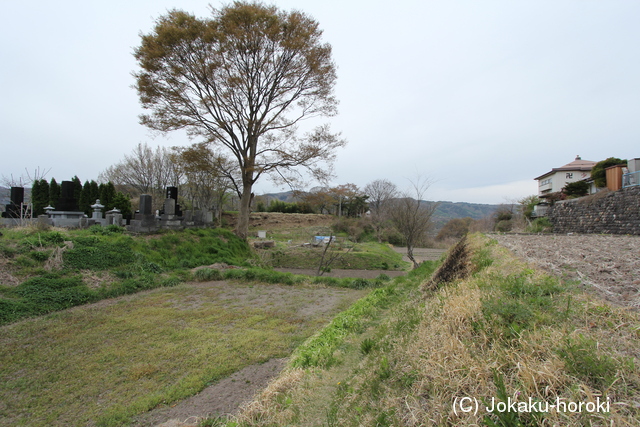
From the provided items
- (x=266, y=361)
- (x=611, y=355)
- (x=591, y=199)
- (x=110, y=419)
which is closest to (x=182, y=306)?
(x=266, y=361)

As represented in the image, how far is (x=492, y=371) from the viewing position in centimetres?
173

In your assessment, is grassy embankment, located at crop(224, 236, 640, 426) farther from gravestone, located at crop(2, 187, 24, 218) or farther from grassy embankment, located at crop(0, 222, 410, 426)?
gravestone, located at crop(2, 187, 24, 218)

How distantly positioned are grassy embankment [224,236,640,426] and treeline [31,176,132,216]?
17803 mm

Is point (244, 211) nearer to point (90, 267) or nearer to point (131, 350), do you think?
point (90, 267)

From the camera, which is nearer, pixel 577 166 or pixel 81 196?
pixel 81 196

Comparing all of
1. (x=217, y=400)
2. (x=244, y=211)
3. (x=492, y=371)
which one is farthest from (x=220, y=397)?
(x=244, y=211)

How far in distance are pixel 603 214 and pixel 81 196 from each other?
24489 millimetres

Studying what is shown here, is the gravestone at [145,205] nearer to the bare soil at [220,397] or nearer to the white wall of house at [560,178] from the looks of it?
the bare soil at [220,397]

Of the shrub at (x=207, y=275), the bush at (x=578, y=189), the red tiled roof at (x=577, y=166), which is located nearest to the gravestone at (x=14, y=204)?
the shrub at (x=207, y=275)

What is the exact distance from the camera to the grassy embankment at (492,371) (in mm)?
1428

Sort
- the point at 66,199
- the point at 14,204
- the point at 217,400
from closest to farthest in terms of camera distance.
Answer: the point at 217,400
the point at 66,199
the point at 14,204

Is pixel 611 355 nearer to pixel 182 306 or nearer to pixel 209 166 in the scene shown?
pixel 182 306

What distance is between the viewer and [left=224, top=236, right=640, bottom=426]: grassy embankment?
143cm

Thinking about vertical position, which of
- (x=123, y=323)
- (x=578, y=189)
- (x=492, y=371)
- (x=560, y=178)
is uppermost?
(x=560, y=178)
